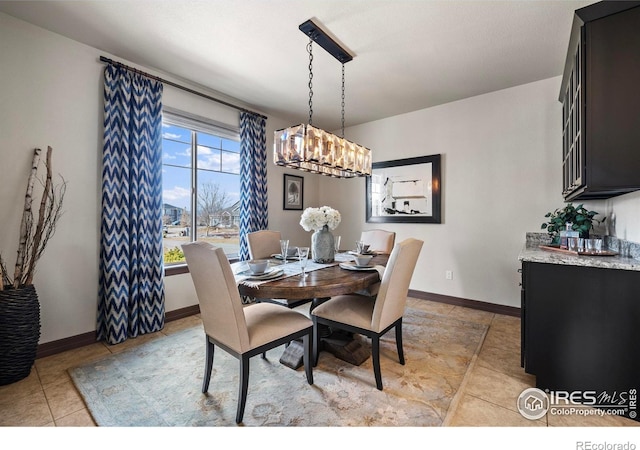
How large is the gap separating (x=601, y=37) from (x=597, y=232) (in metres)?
1.84

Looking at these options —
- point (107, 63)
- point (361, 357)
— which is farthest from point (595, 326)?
point (107, 63)

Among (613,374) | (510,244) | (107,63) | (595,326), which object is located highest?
(107,63)

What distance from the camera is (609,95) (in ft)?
5.36

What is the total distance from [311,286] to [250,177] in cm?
242

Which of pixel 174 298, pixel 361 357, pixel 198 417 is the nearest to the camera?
pixel 198 417

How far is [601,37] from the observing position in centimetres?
165

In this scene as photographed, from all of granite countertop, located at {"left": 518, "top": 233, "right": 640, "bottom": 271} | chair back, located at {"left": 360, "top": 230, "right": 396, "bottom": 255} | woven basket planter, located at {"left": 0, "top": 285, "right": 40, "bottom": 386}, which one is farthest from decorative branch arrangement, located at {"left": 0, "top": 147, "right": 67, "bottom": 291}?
granite countertop, located at {"left": 518, "top": 233, "right": 640, "bottom": 271}

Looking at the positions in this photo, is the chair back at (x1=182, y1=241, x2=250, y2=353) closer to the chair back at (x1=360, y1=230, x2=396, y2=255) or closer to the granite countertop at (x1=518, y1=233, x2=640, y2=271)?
the granite countertop at (x1=518, y1=233, x2=640, y2=271)

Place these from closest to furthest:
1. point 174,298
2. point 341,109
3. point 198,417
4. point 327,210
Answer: point 198,417 < point 327,210 < point 174,298 < point 341,109

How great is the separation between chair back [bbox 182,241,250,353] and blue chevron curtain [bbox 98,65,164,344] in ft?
4.32

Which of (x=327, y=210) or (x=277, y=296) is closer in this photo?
(x=277, y=296)

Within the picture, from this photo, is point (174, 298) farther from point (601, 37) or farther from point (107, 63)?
point (601, 37)

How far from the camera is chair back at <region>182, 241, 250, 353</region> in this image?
59.5 inches

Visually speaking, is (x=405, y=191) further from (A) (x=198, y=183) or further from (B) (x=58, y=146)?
(B) (x=58, y=146)
